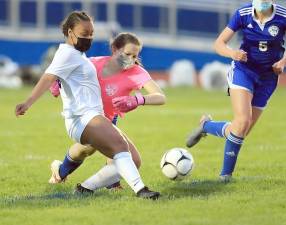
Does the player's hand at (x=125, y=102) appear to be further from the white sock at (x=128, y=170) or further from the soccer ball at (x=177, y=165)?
the soccer ball at (x=177, y=165)

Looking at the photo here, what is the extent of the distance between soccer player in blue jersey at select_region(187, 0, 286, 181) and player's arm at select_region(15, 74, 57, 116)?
7.29ft

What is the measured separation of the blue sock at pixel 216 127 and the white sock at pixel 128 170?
2.38 meters

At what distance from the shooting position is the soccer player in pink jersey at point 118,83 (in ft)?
26.1

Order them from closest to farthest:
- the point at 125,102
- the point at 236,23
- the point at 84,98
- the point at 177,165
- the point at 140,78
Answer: the point at 125,102, the point at 84,98, the point at 140,78, the point at 177,165, the point at 236,23

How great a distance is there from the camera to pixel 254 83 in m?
9.30

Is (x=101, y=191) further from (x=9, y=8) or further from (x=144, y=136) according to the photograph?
(x=9, y=8)

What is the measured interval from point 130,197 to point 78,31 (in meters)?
1.59

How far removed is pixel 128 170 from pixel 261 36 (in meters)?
2.55

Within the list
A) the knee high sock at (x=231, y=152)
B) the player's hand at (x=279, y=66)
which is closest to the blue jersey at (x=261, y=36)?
the player's hand at (x=279, y=66)

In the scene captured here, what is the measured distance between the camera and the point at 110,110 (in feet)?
28.1

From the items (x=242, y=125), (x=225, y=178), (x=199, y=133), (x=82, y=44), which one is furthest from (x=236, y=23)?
(x=82, y=44)

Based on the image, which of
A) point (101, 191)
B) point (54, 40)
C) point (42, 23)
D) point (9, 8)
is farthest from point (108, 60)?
point (9, 8)

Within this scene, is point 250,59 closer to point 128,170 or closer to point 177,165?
point 177,165

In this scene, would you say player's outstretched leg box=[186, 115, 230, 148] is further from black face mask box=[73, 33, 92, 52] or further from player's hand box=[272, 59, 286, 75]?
black face mask box=[73, 33, 92, 52]
